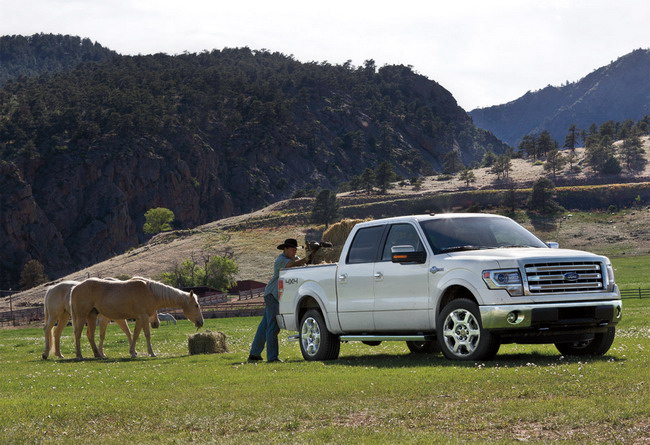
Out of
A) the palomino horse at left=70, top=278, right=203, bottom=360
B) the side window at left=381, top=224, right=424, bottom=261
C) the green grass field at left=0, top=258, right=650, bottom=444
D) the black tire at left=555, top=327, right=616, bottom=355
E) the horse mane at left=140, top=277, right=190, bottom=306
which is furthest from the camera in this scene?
the horse mane at left=140, top=277, right=190, bottom=306

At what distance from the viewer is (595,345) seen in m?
14.3

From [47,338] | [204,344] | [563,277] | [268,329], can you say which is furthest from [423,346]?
[47,338]

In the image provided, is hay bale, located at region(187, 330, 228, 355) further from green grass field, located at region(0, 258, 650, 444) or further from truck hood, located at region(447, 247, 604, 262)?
truck hood, located at region(447, 247, 604, 262)

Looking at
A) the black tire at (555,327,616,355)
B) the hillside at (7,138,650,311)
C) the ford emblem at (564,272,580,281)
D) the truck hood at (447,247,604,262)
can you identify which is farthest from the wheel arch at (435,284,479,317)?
the hillside at (7,138,650,311)

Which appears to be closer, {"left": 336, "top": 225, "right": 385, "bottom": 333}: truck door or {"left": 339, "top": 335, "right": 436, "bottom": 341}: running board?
Answer: {"left": 339, "top": 335, "right": 436, "bottom": 341}: running board

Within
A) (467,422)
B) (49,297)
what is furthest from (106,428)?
(49,297)

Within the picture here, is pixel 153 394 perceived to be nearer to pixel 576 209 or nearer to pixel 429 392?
pixel 429 392

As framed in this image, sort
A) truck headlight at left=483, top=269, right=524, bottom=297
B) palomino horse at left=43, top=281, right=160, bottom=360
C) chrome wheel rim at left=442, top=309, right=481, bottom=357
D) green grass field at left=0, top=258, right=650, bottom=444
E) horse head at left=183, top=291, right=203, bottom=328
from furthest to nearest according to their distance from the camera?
horse head at left=183, top=291, right=203, bottom=328 → palomino horse at left=43, top=281, right=160, bottom=360 → chrome wheel rim at left=442, top=309, right=481, bottom=357 → truck headlight at left=483, top=269, right=524, bottom=297 → green grass field at left=0, top=258, right=650, bottom=444

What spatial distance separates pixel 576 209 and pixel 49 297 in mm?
161793

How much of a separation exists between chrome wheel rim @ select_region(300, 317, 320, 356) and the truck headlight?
14.3 feet

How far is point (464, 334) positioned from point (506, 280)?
1169 mm

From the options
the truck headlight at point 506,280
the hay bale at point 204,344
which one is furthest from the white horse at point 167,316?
the truck headlight at point 506,280

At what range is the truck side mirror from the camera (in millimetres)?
14344

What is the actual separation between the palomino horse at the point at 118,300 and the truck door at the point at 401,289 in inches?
328
